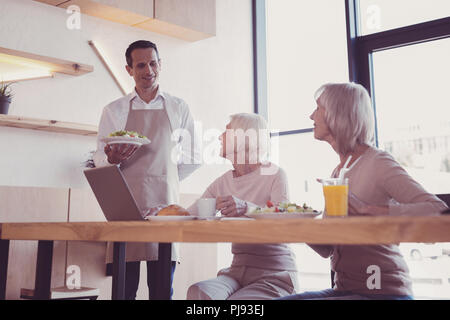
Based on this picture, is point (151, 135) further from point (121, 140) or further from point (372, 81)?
point (372, 81)

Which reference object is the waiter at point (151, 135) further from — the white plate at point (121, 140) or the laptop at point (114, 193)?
the laptop at point (114, 193)

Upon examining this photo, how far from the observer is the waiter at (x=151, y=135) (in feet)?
7.45

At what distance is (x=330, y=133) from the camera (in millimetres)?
1577

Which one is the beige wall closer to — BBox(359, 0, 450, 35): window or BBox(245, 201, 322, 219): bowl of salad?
BBox(359, 0, 450, 35): window

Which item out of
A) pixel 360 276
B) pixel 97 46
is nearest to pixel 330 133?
pixel 360 276

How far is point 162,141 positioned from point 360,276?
132 cm

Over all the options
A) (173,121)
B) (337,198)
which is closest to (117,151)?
(173,121)

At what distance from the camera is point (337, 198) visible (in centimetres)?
116

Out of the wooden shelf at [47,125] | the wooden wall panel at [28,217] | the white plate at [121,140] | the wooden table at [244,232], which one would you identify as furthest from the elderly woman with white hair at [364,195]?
the wooden shelf at [47,125]

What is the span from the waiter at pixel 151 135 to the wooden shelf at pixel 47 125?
541 mm

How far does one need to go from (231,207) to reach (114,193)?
41 cm
